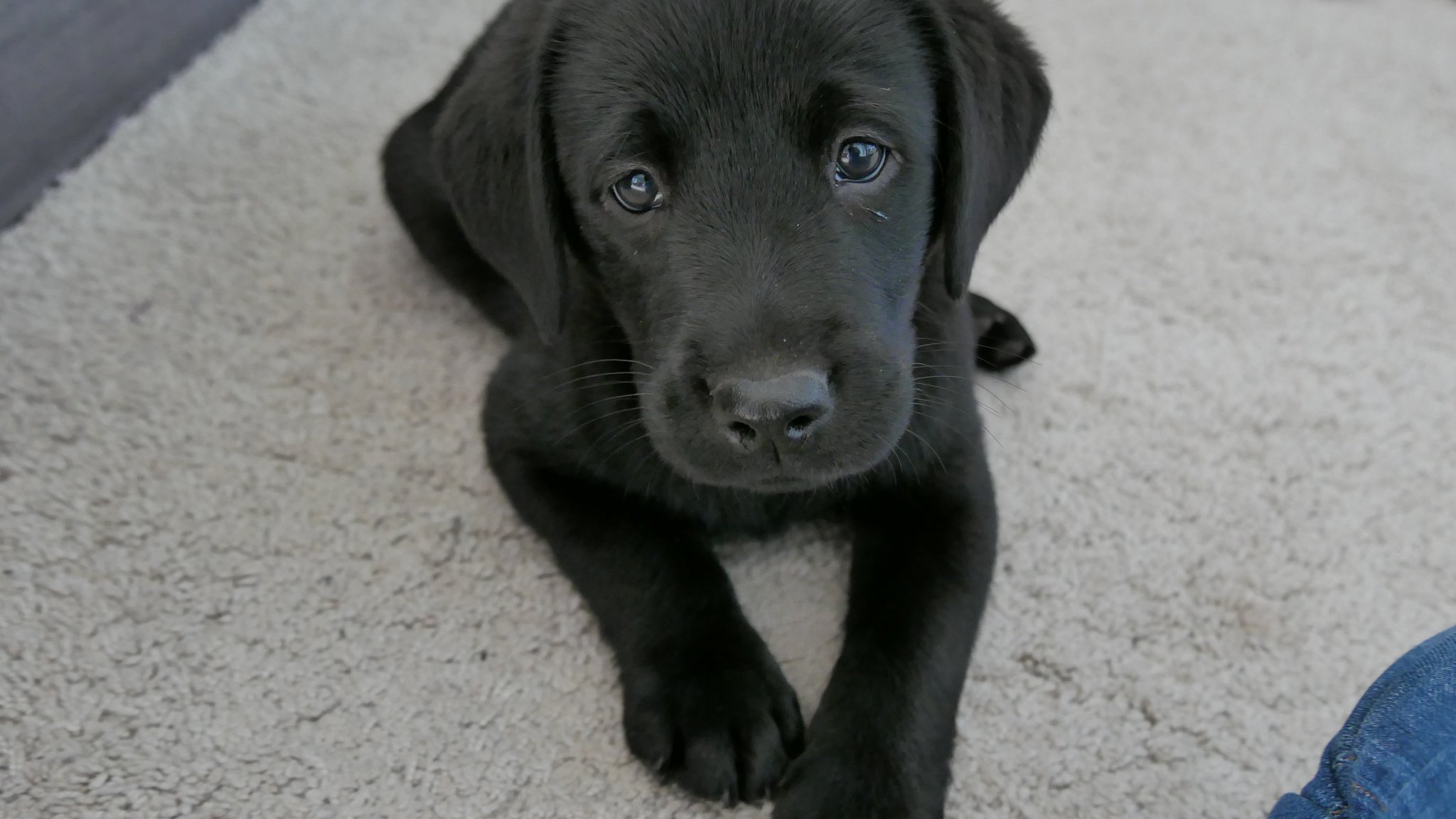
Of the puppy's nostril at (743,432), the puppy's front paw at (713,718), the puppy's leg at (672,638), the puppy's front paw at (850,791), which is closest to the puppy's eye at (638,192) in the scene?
the puppy's nostril at (743,432)

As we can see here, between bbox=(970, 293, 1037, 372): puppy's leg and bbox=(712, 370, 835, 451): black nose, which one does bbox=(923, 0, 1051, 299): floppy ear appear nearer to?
bbox=(712, 370, 835, 451): black nose

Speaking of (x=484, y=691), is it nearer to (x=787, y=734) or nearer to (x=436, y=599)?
(x=436, y=599)

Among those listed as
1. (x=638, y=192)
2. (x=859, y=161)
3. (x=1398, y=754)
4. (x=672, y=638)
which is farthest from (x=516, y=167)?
(x=1398, y=754)

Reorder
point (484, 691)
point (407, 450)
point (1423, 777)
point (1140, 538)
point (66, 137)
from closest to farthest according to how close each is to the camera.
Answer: point (1423, 777) → point (484, 691) → point (1140, 538) → point (407, 450) → point (66, 137)

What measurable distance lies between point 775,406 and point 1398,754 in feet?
2.39

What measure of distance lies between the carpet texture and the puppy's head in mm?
496

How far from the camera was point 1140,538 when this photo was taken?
189 centimetres

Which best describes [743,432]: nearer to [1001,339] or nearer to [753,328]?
[753,328]

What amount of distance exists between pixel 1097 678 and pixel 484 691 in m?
0.91

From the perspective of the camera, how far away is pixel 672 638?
1.55 metres

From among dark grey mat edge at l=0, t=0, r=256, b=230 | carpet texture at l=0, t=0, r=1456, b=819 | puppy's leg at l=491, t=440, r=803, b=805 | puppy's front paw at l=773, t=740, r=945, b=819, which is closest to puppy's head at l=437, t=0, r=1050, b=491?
puppy's leg at l=491, t=440, r=803, b=805

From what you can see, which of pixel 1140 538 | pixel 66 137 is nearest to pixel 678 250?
pixel 1140 538

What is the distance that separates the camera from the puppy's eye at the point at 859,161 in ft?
4.68

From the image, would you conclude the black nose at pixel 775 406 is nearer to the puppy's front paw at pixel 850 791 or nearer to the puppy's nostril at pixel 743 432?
the puppy's nostril at pixel 743 432
